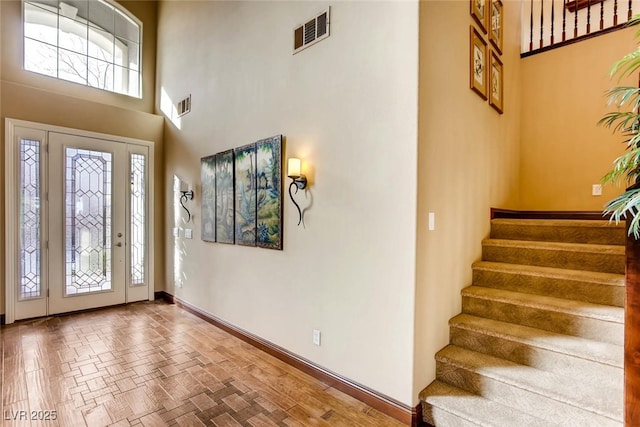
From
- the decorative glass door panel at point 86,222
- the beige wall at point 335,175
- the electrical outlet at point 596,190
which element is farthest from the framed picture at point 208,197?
the electrical outlet at point 596,190

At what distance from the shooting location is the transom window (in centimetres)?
437

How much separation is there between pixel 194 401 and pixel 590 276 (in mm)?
3225

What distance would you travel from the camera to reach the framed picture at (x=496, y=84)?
3285mm

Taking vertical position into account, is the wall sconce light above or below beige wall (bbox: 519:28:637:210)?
below

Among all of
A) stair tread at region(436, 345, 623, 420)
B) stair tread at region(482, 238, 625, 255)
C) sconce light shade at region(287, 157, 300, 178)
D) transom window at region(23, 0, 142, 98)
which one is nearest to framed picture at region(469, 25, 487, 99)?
stair tread at region(482, 238, 625, 255)

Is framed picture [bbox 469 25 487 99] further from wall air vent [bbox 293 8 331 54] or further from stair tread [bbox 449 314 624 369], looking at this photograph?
stair tread [bbox 449 314 624 369]

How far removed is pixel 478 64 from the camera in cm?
298

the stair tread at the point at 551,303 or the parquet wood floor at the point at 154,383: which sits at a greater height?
the stair tread at the point at 551,303

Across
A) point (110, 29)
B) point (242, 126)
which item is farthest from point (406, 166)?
point (110, 29)

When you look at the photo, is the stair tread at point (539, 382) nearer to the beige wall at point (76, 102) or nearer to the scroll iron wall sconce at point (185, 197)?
the scroll iron wall sconce at point (185, 197)

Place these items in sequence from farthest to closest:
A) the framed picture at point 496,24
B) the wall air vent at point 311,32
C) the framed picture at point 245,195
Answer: the framed picture at point 245,195
the framed picture at point 496,24
the wall air vent at point 311,32

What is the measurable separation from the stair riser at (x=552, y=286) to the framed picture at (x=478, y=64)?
1.76 meters

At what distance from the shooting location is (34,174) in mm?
4148

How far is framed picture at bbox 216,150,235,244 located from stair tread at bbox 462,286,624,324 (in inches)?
104
